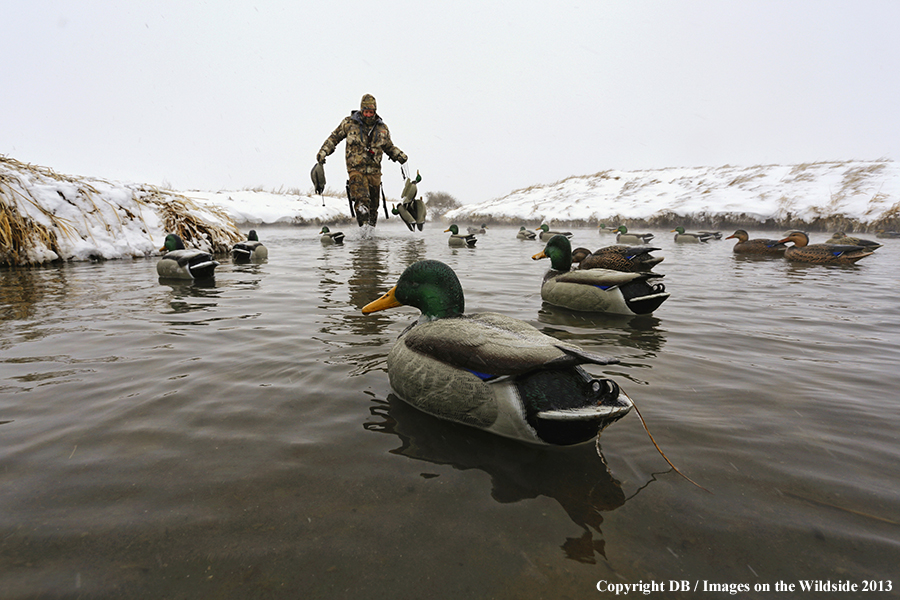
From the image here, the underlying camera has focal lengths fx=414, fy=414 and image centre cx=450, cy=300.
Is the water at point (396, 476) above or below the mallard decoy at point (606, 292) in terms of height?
below

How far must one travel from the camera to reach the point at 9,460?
2.14 m

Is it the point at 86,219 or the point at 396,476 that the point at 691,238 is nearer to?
the point at 396,476

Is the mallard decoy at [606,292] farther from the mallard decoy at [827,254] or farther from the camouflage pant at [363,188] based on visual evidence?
the camouflage pant at [363,188]

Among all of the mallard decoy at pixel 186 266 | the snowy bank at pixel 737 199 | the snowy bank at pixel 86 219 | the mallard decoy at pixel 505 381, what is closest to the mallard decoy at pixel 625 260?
the mallard decoy at pixel 505 381

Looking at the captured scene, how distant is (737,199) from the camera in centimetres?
2805

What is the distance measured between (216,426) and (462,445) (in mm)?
1521

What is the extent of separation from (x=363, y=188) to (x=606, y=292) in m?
11.8

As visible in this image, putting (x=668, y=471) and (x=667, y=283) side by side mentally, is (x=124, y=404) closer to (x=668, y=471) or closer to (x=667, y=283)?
(x=668, y=471)

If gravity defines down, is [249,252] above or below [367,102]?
below

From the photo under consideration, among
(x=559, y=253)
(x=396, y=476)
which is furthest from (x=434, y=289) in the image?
(x=559, y=253)

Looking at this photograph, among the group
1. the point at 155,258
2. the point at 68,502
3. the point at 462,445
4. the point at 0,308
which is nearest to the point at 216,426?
the point at 68,502

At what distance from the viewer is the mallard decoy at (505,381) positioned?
2168mm

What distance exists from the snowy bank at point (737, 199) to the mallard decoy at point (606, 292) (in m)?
25.6

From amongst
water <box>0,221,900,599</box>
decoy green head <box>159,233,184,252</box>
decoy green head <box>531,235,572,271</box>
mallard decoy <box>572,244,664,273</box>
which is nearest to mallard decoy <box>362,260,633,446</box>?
water <box>0,221,900,599</box>
